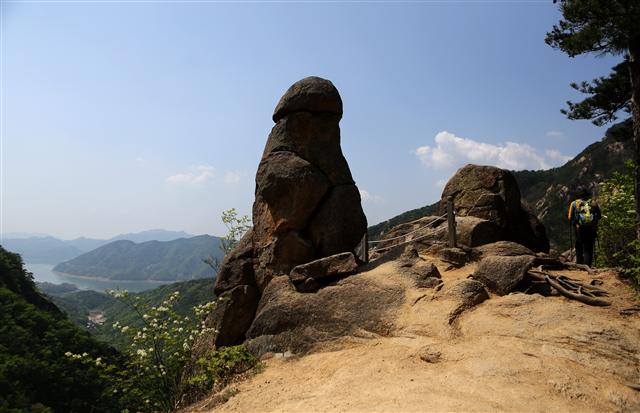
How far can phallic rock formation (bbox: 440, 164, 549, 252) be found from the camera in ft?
54.3

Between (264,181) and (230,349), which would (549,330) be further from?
(264,181)

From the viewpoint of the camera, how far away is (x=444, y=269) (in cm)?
1186

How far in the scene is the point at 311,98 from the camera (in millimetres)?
14555

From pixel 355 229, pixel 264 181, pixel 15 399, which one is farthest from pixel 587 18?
pixel 15 399

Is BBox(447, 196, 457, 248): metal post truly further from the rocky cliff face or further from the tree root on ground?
the rocky cliff face

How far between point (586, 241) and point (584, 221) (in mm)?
711

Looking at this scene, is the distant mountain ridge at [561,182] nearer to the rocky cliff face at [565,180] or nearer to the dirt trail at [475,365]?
the rocky cliff face at [565,180]

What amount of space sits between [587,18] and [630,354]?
32.2ft

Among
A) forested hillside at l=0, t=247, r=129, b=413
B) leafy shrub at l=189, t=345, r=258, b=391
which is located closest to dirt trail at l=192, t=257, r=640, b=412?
leafy shrub at l=189, t=345, r=258, b=391

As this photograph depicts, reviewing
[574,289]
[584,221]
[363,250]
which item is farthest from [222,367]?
[584,221]

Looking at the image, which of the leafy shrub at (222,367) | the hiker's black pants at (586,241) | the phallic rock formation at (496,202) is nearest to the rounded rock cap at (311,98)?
the phallic rock formation at (496,202)

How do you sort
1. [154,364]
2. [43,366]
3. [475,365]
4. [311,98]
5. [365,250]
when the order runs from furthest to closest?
[43,366] < [311,98] < [365,250] < [154,364] < [475,365]

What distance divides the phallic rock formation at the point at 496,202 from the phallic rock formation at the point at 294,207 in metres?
5.89

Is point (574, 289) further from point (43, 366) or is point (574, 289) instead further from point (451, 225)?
point (43, 366)
